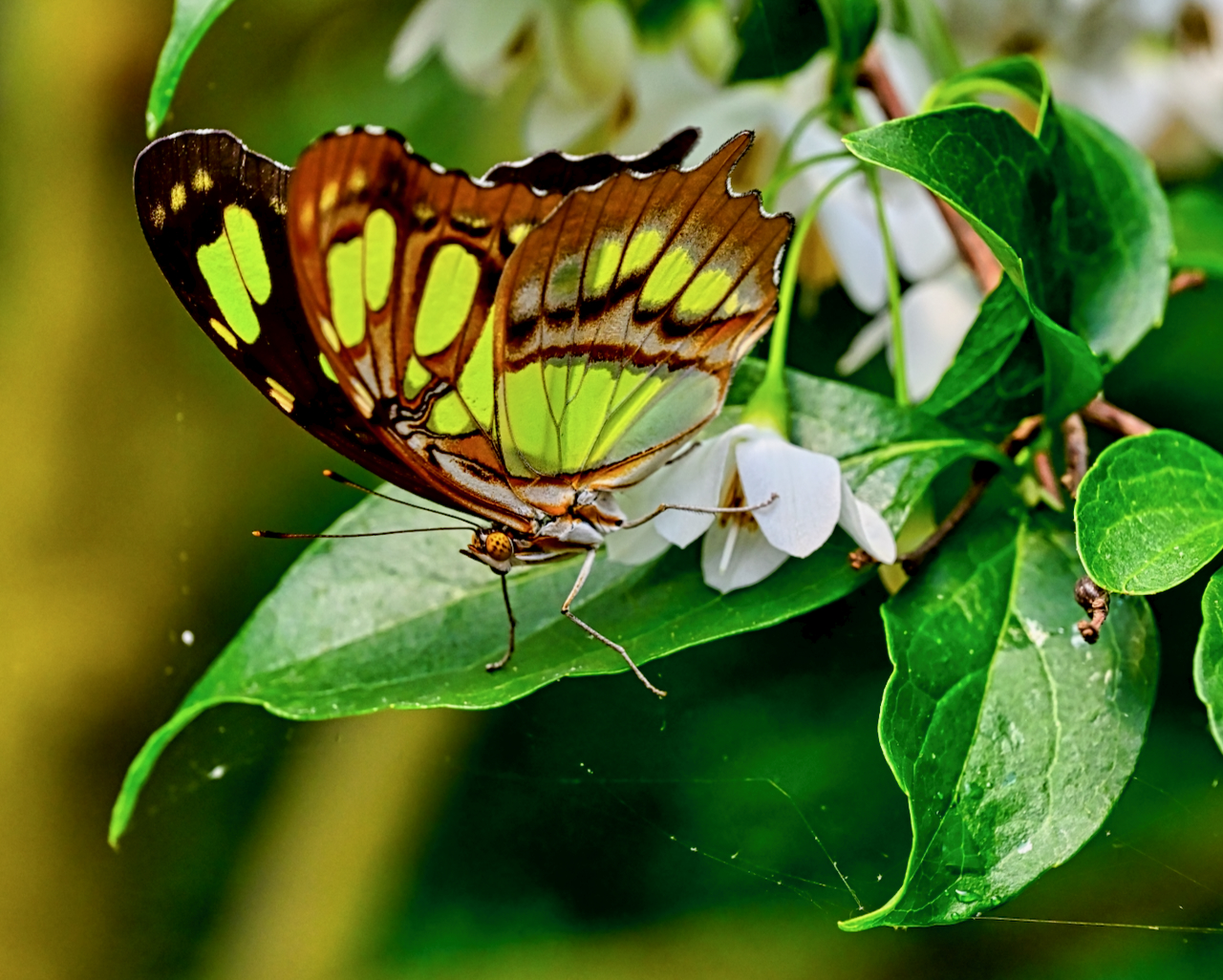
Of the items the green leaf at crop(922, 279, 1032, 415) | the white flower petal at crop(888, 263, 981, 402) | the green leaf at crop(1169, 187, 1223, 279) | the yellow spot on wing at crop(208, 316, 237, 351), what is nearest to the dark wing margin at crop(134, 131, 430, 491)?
the yellow spot on wing at crop(208, 316, 237, 351)

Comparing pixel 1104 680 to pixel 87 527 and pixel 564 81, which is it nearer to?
pixel 564 81

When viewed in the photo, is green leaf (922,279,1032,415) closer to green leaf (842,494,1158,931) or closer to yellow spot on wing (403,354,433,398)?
green leaf (842,494,1158,931)

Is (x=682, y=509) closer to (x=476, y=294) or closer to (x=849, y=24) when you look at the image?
(x=476, y=294)

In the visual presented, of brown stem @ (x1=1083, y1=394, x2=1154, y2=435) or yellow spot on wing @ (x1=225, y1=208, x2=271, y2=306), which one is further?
brown stem @ (x1=1083, y1=394, x2=1154, y2=435)

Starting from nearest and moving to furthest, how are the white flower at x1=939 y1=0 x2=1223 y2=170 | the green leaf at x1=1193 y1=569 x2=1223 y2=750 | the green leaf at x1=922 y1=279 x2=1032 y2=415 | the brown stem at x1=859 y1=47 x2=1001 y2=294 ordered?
the green leaf at x1=1193 y1=569 x2=1223 y2=750, the green leaf at x1=922 y1=279 x2=1032 y2=415, the brown stem at x1=859 y1=47 x2=1001 y2=294, the white flower at x1=939 y1=0 x2=1223 y2=170

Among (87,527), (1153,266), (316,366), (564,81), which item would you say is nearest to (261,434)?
(87,527)

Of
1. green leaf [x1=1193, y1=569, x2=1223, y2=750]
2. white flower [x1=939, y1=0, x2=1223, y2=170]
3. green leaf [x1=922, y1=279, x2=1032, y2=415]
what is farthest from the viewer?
white flower [x1=939, y1=0, x2=1223, y2=170]

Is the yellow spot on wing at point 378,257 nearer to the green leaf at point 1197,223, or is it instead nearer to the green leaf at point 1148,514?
the green leaf at point 1148,514

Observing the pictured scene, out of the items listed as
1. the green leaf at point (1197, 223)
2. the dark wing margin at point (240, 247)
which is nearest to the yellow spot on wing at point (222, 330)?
the dark wing margin at point (240, 247)
